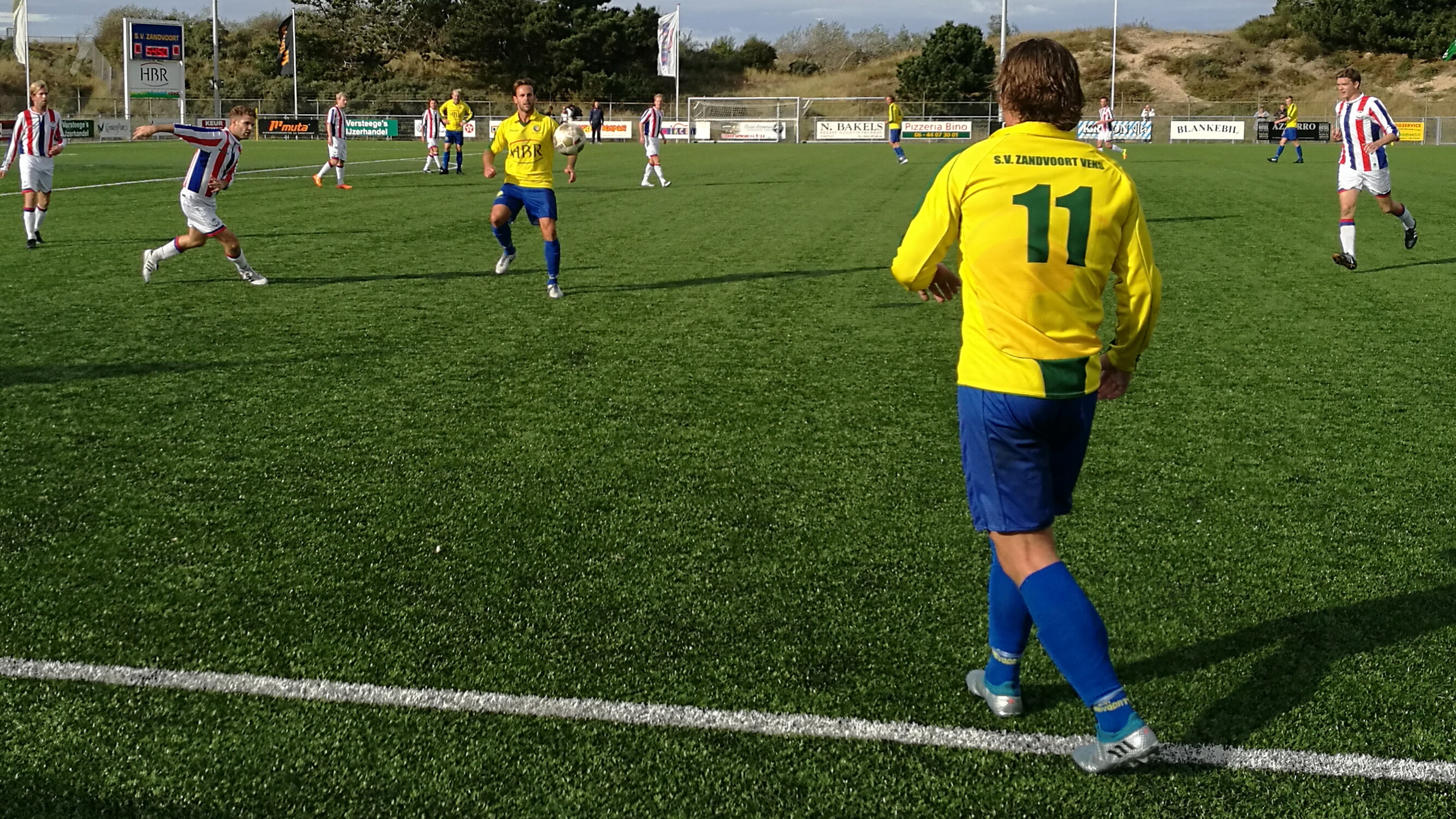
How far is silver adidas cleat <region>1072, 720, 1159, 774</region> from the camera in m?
2.92

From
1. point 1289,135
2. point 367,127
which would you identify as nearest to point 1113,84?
point 1289,135

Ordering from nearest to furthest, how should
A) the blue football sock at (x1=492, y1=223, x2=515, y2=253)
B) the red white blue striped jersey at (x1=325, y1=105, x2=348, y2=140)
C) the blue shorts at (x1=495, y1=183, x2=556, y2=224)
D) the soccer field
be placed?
the soccer field → the blue shorts at (x1=495, y1=183, x2=556, y2=224) → the blue football sock at (x1=492, y1=223, x2=515, y2=253) → the red white blue striped jersey at (x1=325, y1=105, x2=348, y2=140)

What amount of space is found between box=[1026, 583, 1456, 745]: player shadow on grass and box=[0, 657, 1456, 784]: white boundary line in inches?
6.6

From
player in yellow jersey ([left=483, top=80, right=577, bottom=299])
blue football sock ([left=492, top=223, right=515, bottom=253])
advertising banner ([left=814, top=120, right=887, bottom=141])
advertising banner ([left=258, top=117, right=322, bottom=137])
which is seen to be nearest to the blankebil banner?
advertising banner ([left=814, top=120, right=887, bottom=141])

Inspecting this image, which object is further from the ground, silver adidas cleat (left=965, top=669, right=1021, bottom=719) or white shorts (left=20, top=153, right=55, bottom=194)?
white shorts (left=20, top=153, right=55, bottom=194)

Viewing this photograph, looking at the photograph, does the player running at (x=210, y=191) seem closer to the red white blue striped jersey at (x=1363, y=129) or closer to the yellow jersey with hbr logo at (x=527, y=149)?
the yellow jersey with hbr logo at (x=527, y=149)

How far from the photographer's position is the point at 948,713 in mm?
3346

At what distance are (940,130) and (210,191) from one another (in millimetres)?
50223

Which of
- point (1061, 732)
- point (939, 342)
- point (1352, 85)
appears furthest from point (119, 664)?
point (1352, 85)

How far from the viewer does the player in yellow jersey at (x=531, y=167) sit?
34.9 ft

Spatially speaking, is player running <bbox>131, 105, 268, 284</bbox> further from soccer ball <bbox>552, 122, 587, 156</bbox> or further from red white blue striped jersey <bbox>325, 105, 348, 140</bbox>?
red white blue striped jersey <bbox>325, 105, 348, 140</bbox>

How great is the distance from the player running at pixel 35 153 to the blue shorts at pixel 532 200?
6.56 metres

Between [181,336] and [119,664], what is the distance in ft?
19.0

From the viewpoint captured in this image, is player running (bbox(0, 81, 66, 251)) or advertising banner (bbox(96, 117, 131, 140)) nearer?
player running (bbox(0, 81, 66, 251))
